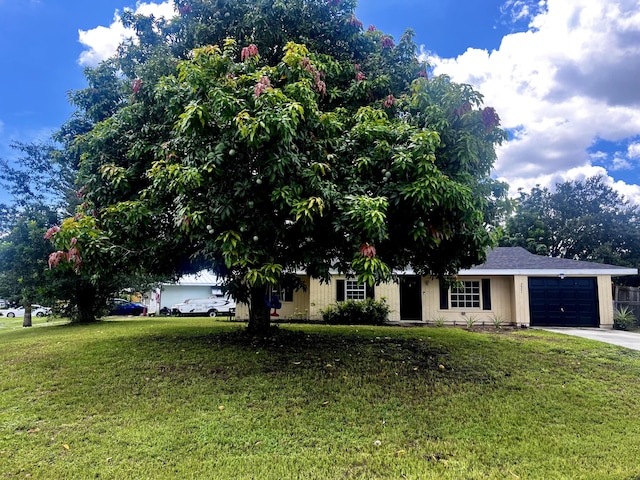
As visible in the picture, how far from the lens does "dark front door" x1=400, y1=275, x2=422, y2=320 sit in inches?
638

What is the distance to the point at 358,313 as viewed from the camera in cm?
1517

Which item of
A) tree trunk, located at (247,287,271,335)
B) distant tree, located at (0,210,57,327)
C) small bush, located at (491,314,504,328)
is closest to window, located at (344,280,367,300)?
small bush, located at (491,314,504,328)

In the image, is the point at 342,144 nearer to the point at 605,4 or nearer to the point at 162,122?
the point at 162,122

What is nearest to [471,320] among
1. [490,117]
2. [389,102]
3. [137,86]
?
[389,102]

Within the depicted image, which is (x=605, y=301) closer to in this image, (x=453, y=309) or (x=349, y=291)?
(x=453, y=309)

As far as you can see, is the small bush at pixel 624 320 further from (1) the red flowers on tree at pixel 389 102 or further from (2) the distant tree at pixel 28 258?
(2) the distant tree at pixel 28 258

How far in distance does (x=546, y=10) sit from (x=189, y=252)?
9948 mm

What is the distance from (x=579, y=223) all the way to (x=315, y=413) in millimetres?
36211

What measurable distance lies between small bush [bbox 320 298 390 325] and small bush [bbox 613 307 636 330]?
878cm

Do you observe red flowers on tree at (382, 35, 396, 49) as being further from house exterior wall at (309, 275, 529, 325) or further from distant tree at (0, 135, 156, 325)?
distant tree at (0, 135, 156, 325)

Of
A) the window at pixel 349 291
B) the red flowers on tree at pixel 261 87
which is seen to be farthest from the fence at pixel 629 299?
the red flowers on tree at pixel 261 87

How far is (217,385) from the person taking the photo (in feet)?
18.4

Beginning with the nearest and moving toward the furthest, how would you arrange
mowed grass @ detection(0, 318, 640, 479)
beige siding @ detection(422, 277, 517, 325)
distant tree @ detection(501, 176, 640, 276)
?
mowed grass @ detection(0, 318, 640, 479) → beige siding @ detection(422, 277, 517, 325) → distant tree @ detection(501, 176, 640, 276)

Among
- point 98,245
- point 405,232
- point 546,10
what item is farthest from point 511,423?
point 546,10
